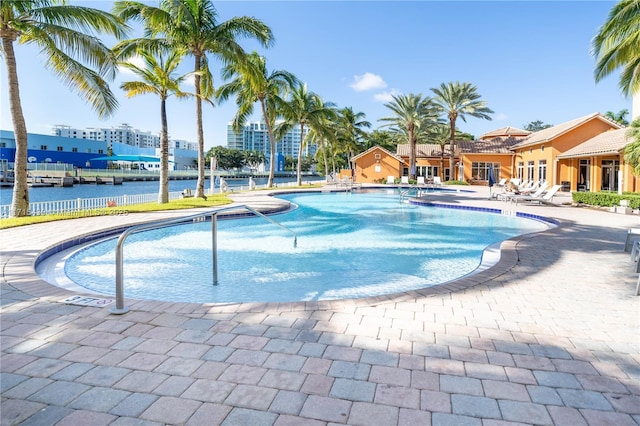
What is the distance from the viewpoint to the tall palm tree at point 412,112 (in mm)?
36656

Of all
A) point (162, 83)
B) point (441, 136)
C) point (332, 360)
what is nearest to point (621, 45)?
point (332, 360)

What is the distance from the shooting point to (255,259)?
848cm

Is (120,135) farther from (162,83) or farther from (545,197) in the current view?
(545,197)

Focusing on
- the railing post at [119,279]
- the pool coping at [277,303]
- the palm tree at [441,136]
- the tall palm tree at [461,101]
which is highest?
the tall palm tree at [461,101]

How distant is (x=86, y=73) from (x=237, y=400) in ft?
41.5

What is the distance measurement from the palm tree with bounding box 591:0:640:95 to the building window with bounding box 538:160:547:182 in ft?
51.5

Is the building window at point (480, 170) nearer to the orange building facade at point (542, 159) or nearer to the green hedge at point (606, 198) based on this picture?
the orange building facade at point (542, 159)

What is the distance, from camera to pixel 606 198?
16.2 metres

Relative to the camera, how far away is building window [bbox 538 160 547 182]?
95.2ft

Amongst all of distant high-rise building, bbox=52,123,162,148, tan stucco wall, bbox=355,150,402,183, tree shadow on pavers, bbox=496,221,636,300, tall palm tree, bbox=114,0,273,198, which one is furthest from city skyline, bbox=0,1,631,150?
distant high-rise building, bbox=52,123,162,148

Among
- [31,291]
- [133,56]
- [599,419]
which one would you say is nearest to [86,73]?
[133,56]

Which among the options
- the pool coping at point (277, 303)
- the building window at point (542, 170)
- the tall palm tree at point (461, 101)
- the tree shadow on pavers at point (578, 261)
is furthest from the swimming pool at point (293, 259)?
the tall palm tree at point (461, 101)

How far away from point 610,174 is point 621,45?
1461 cm

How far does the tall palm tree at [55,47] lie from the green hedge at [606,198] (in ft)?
64.2
